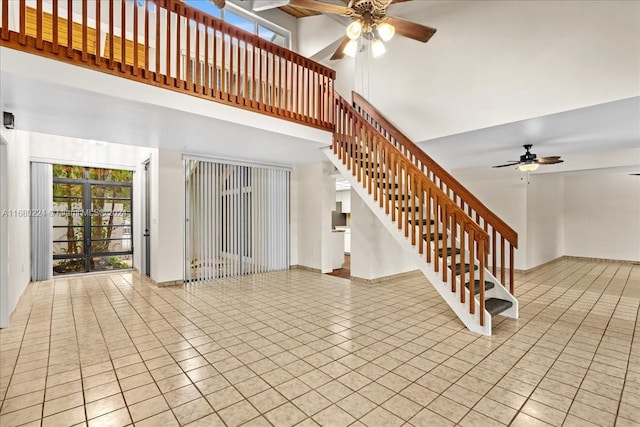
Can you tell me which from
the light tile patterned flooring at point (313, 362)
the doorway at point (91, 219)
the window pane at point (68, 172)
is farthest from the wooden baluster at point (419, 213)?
the window pane at point (68, 172)

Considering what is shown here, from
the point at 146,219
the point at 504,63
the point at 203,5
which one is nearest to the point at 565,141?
the point at 504,63

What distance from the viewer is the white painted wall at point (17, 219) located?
3.86m

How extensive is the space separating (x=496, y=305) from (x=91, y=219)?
781 cm

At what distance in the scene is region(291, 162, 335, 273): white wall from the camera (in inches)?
272

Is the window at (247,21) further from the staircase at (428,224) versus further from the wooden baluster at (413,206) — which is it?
the wooden baluster at (413,206)

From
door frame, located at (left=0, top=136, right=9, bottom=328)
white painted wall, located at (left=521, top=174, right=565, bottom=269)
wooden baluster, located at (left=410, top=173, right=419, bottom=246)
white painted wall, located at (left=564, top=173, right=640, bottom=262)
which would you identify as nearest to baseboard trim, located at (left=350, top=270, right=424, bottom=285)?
wooden baluster, located at (left=410, top=173, right=419, bottom=246)

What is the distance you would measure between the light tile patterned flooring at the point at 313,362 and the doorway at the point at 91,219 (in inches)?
76.3

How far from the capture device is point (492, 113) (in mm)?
4031

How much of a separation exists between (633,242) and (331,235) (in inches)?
313

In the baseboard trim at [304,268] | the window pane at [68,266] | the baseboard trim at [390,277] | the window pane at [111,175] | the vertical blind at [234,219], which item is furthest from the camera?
the baseboard trim at [304,268]

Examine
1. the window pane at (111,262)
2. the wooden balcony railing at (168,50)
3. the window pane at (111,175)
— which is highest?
the wooden balcony railing at (168,50)

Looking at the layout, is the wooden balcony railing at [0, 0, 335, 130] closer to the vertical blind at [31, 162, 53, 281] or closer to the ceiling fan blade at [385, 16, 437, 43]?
the ceiling fan blade at [385, 16, 437, 43]

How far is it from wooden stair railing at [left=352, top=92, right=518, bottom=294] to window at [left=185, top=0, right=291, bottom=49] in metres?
3.71

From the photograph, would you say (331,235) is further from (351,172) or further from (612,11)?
(612,11)
